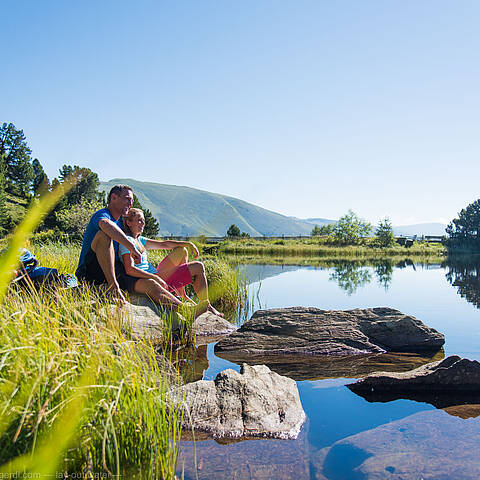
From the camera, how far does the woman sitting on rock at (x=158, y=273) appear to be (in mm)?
5660

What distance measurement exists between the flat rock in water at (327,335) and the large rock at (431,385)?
1.49 m

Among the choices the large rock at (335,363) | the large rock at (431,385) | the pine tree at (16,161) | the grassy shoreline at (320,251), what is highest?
the pine tree at (16,161)

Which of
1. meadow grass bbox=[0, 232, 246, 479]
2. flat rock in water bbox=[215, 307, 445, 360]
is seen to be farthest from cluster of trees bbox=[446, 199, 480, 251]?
meadow grass bbox=[0, 232, 246, 479]

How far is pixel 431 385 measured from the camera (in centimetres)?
446

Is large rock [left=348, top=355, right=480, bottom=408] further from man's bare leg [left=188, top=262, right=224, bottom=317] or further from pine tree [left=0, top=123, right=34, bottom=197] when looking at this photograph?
pine tree [left=0, top=123, right=34, bottom=197]

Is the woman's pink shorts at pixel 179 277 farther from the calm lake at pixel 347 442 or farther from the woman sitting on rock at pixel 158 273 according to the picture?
the calm lake at pixel 347 442

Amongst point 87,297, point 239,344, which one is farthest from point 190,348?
point 87,297

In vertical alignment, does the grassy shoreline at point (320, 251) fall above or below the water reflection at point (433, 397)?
above

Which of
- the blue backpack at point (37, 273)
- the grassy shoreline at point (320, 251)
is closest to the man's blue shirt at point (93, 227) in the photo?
the blue backpack at point (37, 273)

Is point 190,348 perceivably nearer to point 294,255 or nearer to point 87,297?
point 87,297

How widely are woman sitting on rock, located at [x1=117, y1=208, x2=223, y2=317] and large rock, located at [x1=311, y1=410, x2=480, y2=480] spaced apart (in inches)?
123

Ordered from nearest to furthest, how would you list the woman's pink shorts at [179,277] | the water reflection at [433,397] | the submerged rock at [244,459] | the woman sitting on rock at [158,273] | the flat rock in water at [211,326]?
1. the submerged rock at [244,459]
2. the water reflection at [433,397]
3. the woman sitting on rock at [158,273]
4. the woman's pink shorts at [179,277]
5. the flat rock in water at [211,326]

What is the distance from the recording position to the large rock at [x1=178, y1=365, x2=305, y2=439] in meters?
3.43

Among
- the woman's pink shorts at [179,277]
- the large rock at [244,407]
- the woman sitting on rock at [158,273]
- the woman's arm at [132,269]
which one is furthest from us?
the woman's pink shorts at [179,277]
